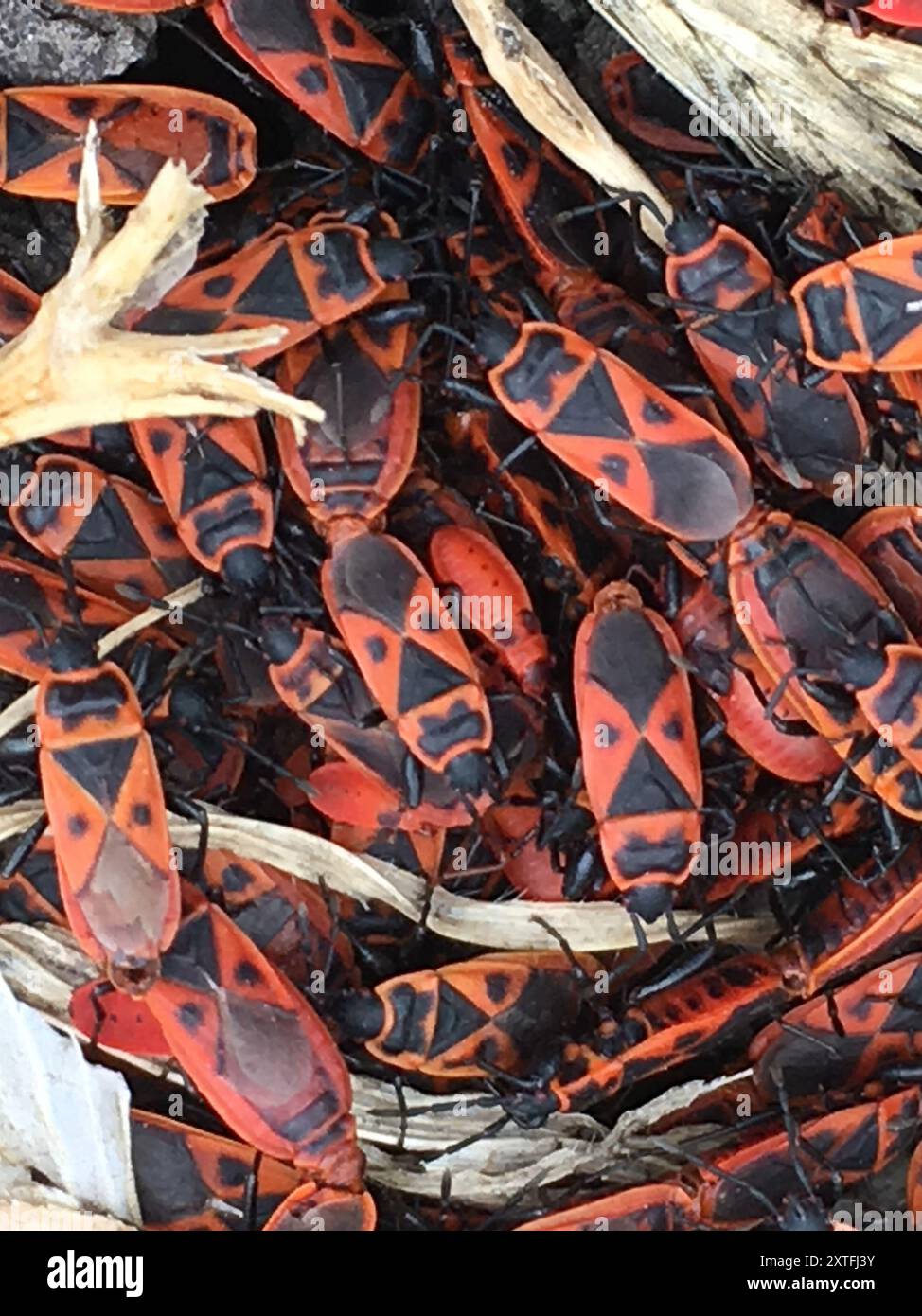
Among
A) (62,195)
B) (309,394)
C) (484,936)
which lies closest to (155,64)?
(62,195)

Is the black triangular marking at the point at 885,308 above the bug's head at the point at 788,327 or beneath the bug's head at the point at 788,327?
above

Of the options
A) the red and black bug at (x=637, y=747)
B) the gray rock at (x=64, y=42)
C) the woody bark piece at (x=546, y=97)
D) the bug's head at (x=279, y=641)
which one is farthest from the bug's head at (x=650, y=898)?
the gray rock at (x=64, y=42)


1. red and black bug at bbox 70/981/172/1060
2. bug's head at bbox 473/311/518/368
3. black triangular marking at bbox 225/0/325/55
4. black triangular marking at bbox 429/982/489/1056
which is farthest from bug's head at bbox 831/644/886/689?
black triangular marking at bbox 225/0/325/55

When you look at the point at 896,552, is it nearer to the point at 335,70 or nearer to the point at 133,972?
the point at 335,70

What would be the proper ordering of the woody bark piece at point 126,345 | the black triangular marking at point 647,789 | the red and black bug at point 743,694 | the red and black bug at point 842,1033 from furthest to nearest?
1. the red and black bug at point 842,1033
2. the red and black bug at point 743,694
3. the black triangular marking at point 647,789
4. the woody bark piece at point 126,345

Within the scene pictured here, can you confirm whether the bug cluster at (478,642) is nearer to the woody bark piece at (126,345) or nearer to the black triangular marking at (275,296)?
the black triangular marking at (275,296)

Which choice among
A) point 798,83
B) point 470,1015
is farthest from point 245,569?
point 798,83

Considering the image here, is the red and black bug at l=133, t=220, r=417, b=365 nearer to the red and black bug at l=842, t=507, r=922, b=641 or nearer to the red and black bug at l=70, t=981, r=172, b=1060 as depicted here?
Answer: the red and black bug at l=842, t=507, r=922, b=641
